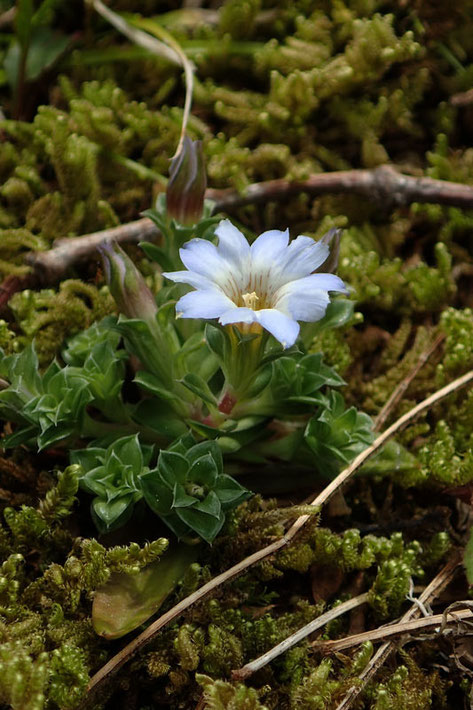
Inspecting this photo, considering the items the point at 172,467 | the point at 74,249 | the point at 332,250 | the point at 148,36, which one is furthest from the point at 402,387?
the point at 148,36

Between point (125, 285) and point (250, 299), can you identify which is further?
point (125, 285)

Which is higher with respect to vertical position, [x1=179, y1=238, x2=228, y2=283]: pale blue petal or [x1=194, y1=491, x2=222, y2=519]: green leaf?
[x1=179, y1=238, x2=228, y2=283]: pale blue petal

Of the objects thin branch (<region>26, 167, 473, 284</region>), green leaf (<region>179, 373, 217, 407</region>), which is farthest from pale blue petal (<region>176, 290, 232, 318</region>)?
thin branch (<region>26, 167, 473, 284</region>)

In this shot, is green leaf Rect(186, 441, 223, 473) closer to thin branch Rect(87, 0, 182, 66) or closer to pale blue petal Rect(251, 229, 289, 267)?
pale blue petal Rect(251, 229, 289, 267)

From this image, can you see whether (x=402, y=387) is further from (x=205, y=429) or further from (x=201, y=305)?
(x=201, y=305)

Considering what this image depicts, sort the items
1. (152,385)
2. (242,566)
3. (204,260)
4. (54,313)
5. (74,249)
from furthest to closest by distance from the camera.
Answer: (74,249) < (54,313) < (152,385) < (242,566) < (204,260)

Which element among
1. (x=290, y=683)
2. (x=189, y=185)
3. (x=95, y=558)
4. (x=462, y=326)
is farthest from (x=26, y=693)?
(x=462, y=326)

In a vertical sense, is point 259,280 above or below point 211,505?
above
